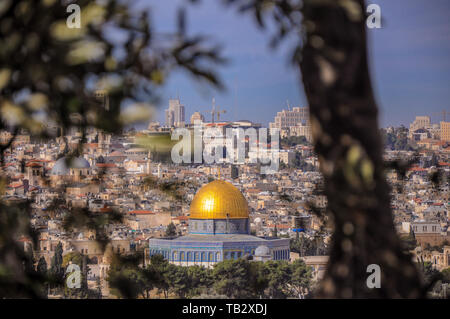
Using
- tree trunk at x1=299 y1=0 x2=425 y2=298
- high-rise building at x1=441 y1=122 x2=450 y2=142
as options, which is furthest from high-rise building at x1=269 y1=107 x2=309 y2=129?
tree trunk at x1=299 y1=0 x2=425 y2=298

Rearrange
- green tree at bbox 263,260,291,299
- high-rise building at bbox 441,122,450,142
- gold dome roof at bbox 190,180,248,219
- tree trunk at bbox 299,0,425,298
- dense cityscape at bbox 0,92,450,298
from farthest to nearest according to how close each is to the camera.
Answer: high-rise building at bbox 441,122,450,142, gold dome roof at bbox 190,180,248,219, green tree at bbox 263,260,291,299, dense cityscape at bbox 0,92,450,298, tree trunk at bbox 299,0,425,298

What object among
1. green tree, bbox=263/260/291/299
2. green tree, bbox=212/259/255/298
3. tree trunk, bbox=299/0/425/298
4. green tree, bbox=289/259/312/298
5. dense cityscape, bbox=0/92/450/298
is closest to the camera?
tree trunk, bbox=299/0/425/298

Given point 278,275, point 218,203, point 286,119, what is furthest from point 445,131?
point 278,275

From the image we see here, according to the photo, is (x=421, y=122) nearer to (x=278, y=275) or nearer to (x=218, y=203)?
(x=218, y=203)

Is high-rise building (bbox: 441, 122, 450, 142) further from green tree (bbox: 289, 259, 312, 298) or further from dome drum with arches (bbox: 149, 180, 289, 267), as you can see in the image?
green tree (bbox: 289, 259, 312, 298)

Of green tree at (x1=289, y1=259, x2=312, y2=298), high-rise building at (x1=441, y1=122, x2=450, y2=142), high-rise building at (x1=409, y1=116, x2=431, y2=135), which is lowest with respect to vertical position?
green tree at (x1=289, y1=259, x2=312, y2=298)

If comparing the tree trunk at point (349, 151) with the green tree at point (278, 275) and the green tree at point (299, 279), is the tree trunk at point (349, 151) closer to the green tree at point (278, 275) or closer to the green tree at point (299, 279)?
the green tree at point (278, 275)

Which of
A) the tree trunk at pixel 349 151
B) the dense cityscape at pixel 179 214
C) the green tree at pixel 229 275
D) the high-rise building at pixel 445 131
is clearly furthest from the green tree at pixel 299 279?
the high-rise building at pixel 445 131
